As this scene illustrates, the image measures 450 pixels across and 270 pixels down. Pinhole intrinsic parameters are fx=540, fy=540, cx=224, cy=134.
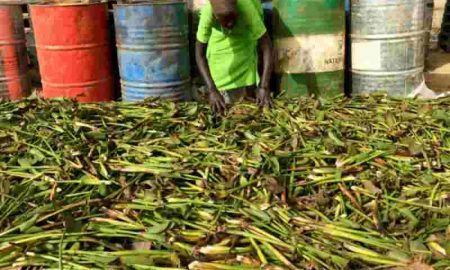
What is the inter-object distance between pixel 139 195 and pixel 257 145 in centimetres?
61

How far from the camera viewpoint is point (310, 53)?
4.79 metres

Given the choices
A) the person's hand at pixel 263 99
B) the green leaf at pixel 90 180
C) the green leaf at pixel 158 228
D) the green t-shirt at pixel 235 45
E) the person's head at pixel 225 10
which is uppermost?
the person's head at pixel 225 10

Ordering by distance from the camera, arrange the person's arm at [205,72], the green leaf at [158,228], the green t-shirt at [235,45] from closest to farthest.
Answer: the green leaf at [158,228] → the person's arm at [205,72] → the green t-shirt at [235,45]

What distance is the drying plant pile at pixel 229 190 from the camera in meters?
1.74

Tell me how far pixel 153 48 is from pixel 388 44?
2.07 meters

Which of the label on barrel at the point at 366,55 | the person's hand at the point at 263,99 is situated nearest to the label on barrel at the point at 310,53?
the label on barrel at the point at 366,55

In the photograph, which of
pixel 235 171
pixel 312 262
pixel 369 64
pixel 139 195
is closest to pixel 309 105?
pixel 235 171

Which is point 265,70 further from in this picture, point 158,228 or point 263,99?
point 158,228

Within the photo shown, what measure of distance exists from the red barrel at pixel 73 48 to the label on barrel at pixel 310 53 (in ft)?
5.60

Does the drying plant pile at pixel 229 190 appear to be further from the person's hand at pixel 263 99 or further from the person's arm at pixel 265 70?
the person's arm at pixel 265 70

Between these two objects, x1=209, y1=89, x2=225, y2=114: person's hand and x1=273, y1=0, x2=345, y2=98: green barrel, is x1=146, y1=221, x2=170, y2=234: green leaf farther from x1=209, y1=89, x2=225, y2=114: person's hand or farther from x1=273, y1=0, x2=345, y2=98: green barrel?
x1=273, y1=0, x2=345, y2=98: green barrel

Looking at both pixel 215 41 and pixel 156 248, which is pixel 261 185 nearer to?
pixel 156 248

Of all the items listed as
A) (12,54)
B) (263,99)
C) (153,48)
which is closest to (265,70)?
(263,99)

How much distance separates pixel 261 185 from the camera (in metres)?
2.09
